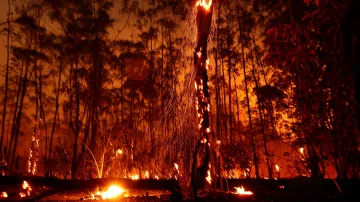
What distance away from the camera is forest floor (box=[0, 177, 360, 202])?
3.74 m

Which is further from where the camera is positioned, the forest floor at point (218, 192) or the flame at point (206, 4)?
the forest floor at point (218, 192)

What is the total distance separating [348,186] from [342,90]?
141cm

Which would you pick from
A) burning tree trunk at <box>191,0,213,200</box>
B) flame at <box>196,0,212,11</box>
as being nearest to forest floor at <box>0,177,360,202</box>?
burning tree trunk at <box>191,0,213,200</box>

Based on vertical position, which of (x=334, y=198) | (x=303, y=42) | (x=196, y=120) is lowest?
(x=334, y=198)

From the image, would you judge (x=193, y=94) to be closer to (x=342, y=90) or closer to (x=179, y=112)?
(x=179, y=112)

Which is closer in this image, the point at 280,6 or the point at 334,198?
the point at 334,198

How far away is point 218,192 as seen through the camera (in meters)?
3.77

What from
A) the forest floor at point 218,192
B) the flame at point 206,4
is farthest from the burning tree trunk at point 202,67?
the forest floor at point 218,192

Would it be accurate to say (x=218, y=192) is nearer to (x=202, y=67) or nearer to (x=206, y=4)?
(x=202, y=67)

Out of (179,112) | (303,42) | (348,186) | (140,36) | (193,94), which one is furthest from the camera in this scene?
(140,36)

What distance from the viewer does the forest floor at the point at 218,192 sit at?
3.74m

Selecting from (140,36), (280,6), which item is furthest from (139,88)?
(280,6)

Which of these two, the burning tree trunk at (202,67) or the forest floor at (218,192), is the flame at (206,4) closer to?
the burning tree trunk at (202,67)

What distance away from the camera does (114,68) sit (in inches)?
845
